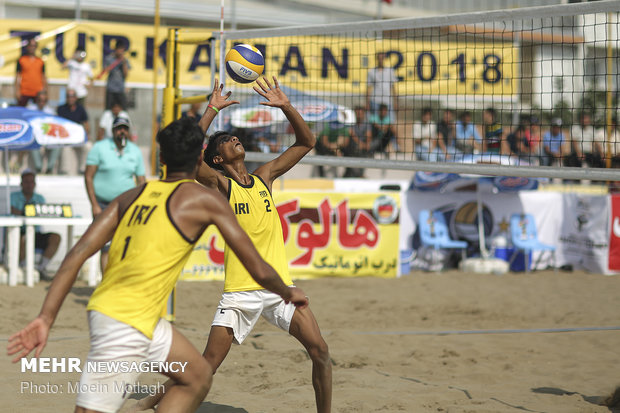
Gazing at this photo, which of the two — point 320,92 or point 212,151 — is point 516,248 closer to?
point 320,92

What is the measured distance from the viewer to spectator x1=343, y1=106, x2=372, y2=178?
36.1 feet

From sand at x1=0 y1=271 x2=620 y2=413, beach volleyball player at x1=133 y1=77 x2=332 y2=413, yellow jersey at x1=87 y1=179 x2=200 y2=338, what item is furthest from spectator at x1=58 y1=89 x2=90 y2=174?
yellow jersey at x1=87 y1=179 x2=200 y2=338

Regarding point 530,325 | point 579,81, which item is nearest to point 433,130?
point 530,325

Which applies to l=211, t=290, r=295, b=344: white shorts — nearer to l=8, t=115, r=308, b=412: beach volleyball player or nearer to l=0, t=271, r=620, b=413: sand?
l=0, t=271, r=620, b=413: sand

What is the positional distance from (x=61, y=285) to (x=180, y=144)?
76 centimetres

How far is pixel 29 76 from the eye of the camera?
1271 cm

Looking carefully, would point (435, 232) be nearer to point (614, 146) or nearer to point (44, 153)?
point (614, 146)

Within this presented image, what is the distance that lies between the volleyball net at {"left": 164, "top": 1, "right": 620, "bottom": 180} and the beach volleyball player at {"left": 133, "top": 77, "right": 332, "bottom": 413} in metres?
1.57

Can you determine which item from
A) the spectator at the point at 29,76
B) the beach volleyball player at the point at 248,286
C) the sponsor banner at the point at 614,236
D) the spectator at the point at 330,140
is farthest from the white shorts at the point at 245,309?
the spectator at the point at 29,76

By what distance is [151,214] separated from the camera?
3191mm

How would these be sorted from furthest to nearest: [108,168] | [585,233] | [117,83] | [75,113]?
1. [117,83]
2. [75,113]
3. [585,233]
4. [108,168]

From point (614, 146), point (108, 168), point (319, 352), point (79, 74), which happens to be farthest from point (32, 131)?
point (614, 146)

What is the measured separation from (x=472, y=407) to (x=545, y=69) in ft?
57.7

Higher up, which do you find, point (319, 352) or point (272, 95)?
point (272, 95)
